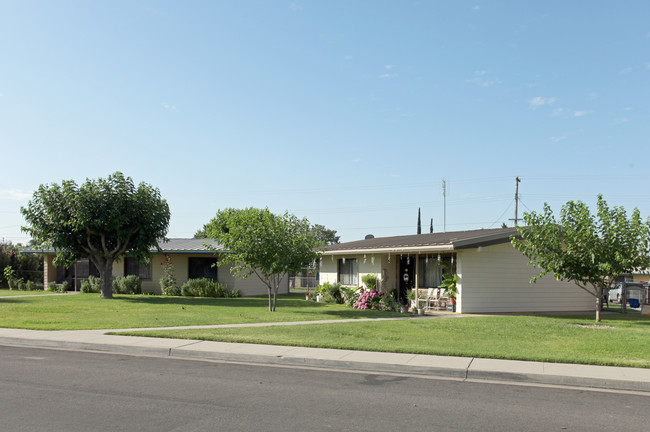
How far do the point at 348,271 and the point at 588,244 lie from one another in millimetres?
12121

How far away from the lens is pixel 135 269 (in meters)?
33.8

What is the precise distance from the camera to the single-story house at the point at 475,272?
2075 centimetres

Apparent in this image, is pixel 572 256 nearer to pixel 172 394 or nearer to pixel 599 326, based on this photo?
pixel 599 326

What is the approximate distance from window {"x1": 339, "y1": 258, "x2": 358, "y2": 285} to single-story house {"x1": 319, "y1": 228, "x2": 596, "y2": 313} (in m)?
0.10

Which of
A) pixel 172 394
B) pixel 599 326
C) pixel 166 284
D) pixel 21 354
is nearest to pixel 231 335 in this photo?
pixel 21 354

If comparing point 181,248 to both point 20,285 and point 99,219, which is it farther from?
point 20,285

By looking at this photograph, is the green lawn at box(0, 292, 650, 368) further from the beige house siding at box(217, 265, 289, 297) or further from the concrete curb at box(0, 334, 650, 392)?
the beige house siding at box(217, 265, 289, 297)

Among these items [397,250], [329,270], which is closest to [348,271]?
[329,270]

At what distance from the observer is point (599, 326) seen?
1677 cm

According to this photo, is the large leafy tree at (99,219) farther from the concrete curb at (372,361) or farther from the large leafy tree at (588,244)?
the large leafy tree at (588,244)

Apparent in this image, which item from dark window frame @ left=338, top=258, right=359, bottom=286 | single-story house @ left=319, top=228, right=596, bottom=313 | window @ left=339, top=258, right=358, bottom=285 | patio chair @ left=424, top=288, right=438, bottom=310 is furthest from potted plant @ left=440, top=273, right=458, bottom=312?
window @ left=339, top=258, right=358, bottom=285

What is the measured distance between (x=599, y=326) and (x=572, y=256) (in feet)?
7.18

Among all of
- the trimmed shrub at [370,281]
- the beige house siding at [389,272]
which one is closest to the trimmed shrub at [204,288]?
the trimmed shrub at [370,281]

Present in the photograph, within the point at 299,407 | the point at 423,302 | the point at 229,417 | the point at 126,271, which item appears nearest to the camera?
the point at 229,417
